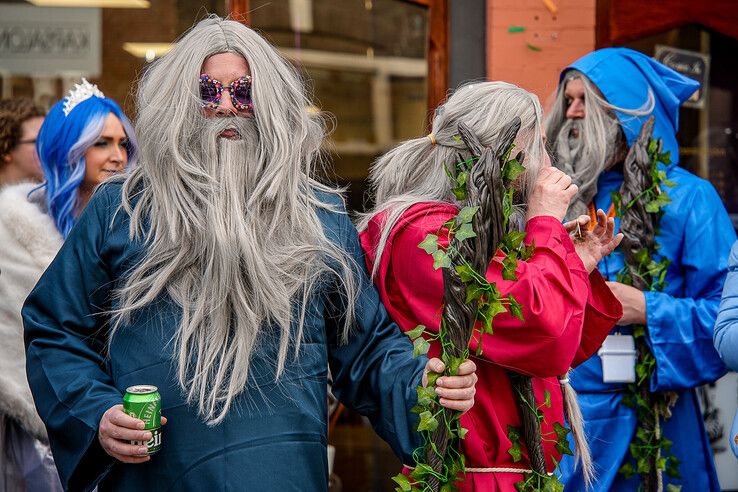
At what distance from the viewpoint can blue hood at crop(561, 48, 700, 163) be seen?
401cm

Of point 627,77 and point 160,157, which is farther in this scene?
point 627,77

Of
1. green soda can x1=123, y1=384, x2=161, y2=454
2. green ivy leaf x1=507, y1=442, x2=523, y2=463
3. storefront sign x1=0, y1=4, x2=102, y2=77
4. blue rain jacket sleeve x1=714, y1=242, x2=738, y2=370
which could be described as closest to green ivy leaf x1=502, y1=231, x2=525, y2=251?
green ivy leaf x1=507, y1=442, x2=523, y2=463

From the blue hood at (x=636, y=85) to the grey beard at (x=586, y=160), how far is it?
0.07 metres

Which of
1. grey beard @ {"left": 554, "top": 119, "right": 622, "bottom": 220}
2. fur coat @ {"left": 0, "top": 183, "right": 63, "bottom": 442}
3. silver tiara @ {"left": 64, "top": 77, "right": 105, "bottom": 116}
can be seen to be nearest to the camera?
fur coat @ {"left": 0, "top": 183, "right": 63, "bottom": 442}

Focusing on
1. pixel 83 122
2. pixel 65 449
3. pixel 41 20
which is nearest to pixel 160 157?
pixel 65 449

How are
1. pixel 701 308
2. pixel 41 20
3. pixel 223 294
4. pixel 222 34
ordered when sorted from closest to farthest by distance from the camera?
pixel 223 294
pixel 222 34
pixel 701 308
pixel 41 20

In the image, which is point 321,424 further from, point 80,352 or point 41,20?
point 41,20

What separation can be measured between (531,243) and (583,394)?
4.35ft

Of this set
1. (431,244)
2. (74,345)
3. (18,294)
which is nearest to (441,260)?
(431,244)

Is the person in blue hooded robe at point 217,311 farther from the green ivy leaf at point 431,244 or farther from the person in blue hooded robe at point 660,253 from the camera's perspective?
the person in blue hooded robe at point 660,253

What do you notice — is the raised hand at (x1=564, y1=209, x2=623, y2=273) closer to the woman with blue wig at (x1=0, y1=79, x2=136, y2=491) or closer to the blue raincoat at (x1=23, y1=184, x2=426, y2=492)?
the blue raincoat at (x1=23, y1=184, x2=426, y2=492)

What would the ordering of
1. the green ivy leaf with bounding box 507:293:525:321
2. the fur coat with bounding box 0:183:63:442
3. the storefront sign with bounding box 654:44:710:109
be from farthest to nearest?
the storefront sign with bounding box 654:44:710:109
the fur coat with bounding box 0:183:63:442
the green ivy leaf with bounding box 507:293:525:321

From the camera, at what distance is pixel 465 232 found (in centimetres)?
238

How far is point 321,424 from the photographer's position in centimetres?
261
